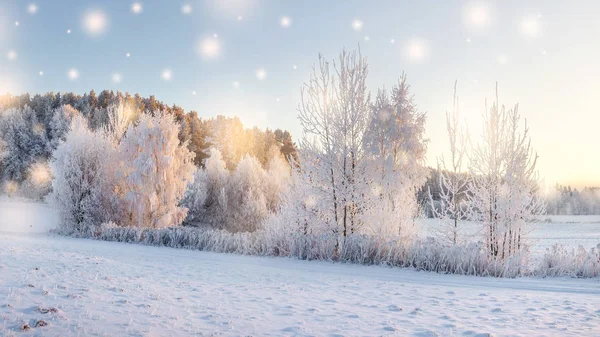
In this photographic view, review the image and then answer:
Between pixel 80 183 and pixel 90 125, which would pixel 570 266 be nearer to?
pixel 80 183

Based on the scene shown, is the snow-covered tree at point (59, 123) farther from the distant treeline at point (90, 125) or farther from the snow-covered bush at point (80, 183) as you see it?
the snow-covered bush at point (80, 183)

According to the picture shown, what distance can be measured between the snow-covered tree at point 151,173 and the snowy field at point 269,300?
8.89 m

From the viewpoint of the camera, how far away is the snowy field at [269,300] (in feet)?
15.9

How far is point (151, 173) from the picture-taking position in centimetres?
1888

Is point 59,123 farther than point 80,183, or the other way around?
point 59,123

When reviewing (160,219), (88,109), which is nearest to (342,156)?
(160,219)

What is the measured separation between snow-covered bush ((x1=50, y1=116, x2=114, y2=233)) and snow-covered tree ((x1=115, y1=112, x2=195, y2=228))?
86 cm

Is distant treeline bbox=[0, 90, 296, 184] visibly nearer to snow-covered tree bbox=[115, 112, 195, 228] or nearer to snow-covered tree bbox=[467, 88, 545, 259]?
snow-covered tree bbox=[115, 112, 195, 228]

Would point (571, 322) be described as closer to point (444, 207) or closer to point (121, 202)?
point (444, 207)

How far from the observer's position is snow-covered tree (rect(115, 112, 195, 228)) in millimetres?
18594

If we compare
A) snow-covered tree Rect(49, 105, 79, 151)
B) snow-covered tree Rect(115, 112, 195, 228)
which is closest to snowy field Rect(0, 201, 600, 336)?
snow-covered tree Rect(115, 112, 195, 228)

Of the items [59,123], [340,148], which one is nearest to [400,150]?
[340,148]

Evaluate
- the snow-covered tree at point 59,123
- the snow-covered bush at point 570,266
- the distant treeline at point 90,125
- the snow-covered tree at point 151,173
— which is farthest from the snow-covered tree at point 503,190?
the snow-covered tree at point 59,123

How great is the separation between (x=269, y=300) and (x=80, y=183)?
14.3 metres
